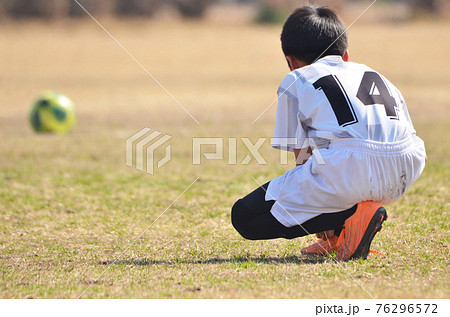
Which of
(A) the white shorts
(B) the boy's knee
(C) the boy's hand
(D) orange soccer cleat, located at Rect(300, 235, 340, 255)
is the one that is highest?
(A) the white shorts

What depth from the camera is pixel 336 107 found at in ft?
10.1

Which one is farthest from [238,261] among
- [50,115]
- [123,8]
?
[123,8]

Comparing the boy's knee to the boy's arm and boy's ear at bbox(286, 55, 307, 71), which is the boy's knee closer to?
the boy's arm

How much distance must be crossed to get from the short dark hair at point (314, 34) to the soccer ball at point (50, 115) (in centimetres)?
550

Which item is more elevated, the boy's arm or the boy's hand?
the boy's arm

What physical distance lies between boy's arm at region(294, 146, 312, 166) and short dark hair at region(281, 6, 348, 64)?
502mm

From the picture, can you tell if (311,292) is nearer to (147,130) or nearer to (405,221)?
(405,221)

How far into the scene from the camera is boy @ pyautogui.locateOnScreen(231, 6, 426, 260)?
307cm

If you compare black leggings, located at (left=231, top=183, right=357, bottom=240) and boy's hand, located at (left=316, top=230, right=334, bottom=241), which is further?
boy's hand, located at (left=316, top=230, right=334, bottom=241)

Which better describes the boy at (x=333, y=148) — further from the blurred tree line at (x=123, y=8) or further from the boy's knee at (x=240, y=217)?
the blurred tree line at (x=123, y=8)

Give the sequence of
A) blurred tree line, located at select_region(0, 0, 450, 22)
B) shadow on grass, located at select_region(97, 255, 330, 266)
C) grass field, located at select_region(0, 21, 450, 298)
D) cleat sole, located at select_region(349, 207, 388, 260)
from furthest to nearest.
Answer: blurred tree line, located at select_region(0, 0, 450, 22) < shadow on grass, located at select_region(97, 255, 330, 266) < cleat sole, located at select_region(349, 207, 388, 260) < grass field, located at select_region(0, 21, 450, 298)

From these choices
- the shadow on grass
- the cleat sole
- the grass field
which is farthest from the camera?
the shadow on grass

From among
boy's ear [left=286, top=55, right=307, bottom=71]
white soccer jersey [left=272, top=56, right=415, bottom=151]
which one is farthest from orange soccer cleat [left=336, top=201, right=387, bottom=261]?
boy's ear [left=286, top=55, right=307, bottom=71]
